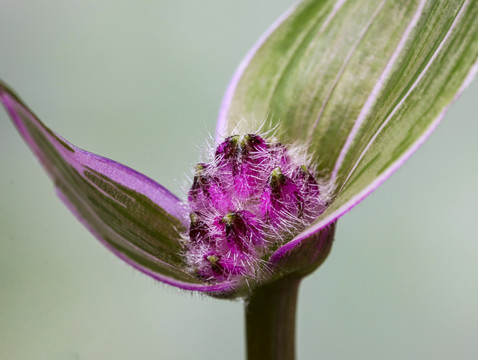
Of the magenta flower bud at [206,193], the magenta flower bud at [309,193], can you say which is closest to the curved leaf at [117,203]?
the magenta flower bud at [206,193]

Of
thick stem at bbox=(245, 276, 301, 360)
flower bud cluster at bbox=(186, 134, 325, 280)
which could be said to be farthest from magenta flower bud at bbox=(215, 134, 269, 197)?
thick stem at bbox=(245, 276, 301, 360)

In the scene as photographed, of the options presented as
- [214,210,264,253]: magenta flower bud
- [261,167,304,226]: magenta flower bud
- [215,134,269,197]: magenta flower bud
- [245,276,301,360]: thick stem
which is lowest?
[245,276,301,360]: thick stem

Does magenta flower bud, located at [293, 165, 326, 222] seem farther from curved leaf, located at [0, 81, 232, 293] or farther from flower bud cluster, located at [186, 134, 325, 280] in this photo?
curved leaf, located at [0, 81, 232, 293]

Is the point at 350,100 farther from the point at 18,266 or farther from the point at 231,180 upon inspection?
the point at 18,266

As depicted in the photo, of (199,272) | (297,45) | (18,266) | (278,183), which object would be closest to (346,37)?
(297,45)

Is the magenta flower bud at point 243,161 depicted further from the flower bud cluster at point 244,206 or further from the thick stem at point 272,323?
the thick stem at point 272,323

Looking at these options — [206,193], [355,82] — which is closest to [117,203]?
[206,193]

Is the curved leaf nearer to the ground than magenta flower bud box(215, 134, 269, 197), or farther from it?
nearer to the ground
